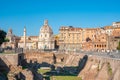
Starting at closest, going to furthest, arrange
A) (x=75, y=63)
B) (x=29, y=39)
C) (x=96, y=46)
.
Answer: (x=75, y=63)
(x=96, y=46)
(x=29, y=39)

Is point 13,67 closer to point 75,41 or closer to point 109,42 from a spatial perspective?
point 109,42

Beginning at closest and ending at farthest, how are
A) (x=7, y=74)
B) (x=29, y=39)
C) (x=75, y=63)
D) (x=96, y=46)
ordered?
(x=7, y=74) → (x=75, y=63) → (x=96, y=46) → (x=29, y=39)

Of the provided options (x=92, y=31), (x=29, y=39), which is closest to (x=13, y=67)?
(x=92, y=31)

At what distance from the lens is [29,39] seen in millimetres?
177500

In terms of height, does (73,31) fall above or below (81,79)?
above

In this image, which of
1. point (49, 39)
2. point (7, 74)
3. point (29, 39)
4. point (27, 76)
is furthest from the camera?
point (29, 39)

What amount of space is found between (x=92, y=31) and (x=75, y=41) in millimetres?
8009

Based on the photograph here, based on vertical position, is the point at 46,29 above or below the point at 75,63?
above

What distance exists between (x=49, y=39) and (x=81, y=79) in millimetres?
85351

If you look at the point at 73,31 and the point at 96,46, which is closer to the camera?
the point at 96,46

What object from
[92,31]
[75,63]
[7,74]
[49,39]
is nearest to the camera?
[7,74]

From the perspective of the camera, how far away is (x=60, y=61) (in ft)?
333

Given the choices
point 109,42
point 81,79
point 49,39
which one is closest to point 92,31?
point 49,39

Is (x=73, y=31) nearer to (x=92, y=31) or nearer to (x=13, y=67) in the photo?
(x=92, y=31)
